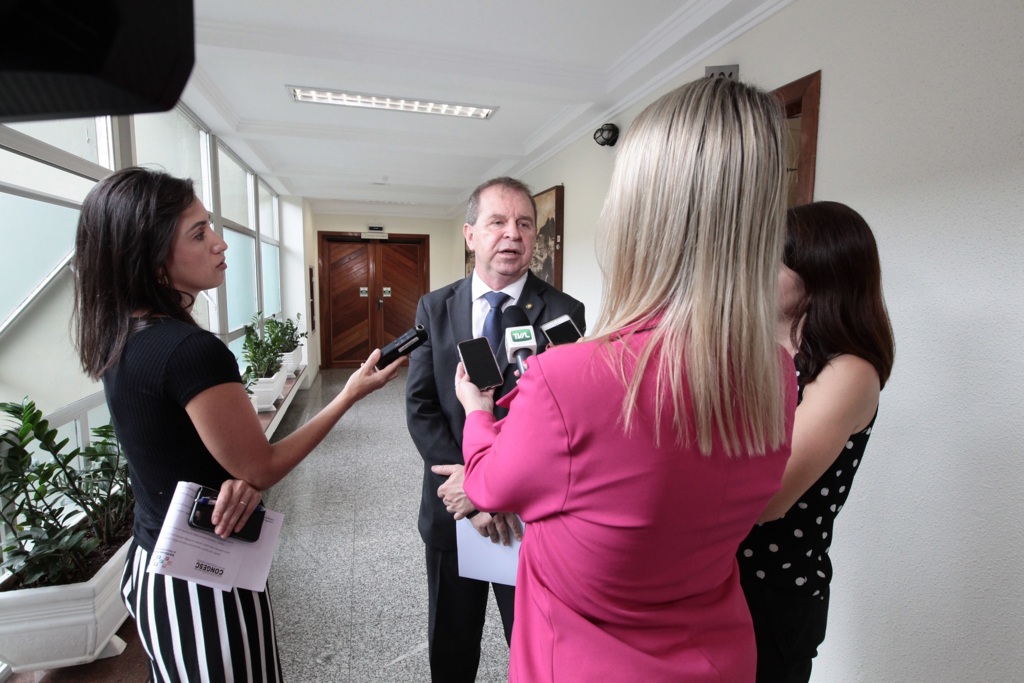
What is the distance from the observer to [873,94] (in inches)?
65.6

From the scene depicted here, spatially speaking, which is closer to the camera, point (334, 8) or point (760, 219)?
point (760, 219)

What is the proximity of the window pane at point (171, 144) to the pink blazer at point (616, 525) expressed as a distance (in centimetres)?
262

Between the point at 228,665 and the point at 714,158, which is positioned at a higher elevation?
the point at 714,158

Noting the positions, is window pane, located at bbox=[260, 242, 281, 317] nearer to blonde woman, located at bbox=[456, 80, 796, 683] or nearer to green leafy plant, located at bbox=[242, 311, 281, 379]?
green leafy plant, located at bbox=[242, 311, 281, 379]

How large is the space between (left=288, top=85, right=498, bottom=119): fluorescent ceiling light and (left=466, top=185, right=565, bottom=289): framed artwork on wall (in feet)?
2.87

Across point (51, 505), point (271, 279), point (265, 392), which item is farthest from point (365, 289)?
point (51, 505)

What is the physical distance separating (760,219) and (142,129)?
3397mm

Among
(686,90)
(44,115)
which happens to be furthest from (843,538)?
(44,115)

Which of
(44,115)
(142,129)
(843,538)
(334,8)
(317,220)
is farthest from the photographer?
(317,220)

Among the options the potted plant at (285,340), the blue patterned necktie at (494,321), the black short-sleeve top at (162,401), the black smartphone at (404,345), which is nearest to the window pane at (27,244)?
the black short-sleeve top at (162,401)

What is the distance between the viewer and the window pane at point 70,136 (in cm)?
192

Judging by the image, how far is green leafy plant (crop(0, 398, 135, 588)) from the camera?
1639 mm

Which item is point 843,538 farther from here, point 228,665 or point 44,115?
point 44,115

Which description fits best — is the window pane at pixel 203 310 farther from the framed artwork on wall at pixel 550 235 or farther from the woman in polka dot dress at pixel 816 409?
the woman in polka dot dress at pixel 816 409
